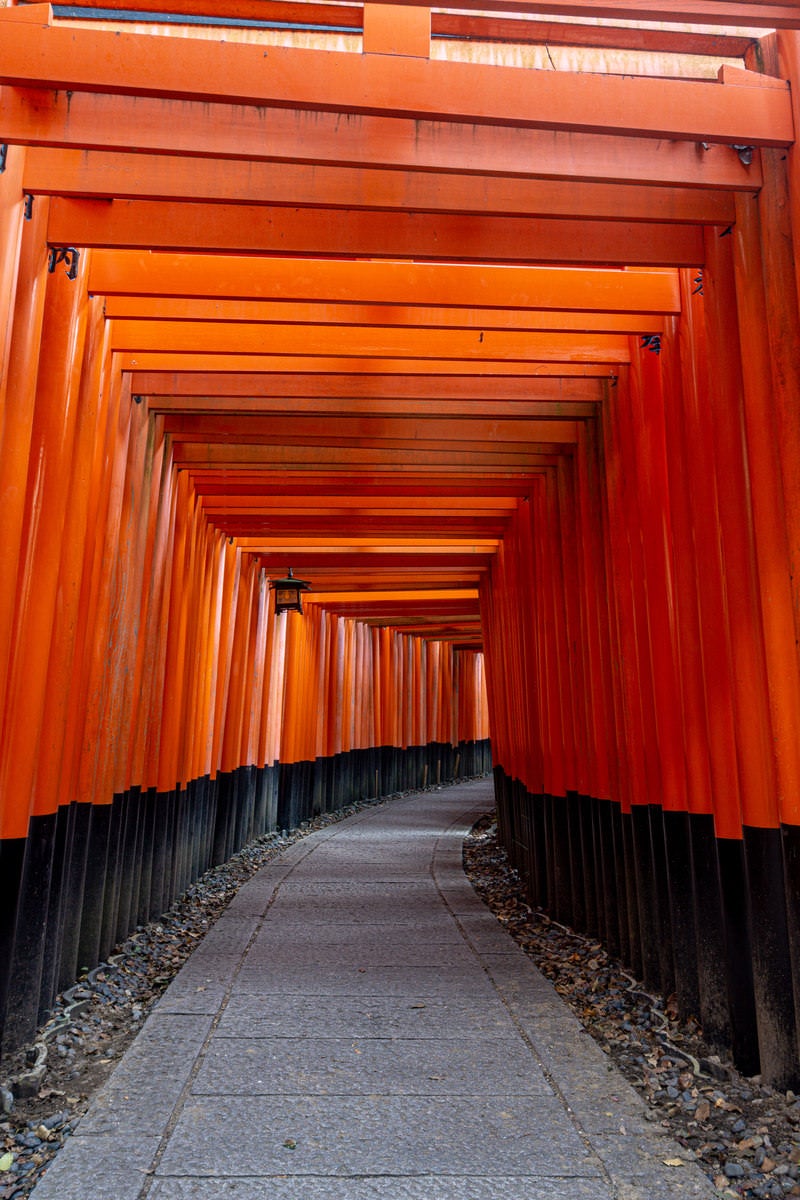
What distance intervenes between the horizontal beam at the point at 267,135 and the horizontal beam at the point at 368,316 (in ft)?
4.72

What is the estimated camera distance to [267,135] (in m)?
3.51

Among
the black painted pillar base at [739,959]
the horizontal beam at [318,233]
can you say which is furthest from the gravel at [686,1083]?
the horizontal beam at [318,233]

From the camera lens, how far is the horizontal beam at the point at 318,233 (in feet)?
14.1

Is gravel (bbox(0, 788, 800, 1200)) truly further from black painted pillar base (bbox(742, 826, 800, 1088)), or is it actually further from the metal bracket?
the metal bracket

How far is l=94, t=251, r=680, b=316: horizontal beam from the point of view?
479cm

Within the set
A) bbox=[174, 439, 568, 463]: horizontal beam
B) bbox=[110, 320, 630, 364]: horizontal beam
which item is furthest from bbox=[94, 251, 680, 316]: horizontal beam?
bbox=[174, 439, 568, 463]: horizontal beam

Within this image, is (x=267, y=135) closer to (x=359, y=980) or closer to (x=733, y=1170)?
(x=733, y=1170)

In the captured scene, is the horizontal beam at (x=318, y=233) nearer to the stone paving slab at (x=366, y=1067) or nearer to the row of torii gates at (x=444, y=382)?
the row of torii gates at (x=444, y=382)

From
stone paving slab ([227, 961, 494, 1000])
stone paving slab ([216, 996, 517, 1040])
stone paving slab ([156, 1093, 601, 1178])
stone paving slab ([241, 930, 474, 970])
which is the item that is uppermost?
stone paving slab ([241, 930, 474, 970])

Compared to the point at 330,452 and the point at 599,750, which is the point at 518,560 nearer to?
the point at 330,452

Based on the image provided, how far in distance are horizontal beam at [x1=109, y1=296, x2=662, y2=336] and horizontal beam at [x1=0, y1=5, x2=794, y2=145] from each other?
1.52 metres

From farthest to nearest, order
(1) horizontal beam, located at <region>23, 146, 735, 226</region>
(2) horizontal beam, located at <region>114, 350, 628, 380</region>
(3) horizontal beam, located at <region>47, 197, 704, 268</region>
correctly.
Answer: (2) horizontal beam, located at <region>114, 350, 628, 380</region>
(3) horizontal beam, located at <region>47, 197, 704, 268</region>
(1) horizontal beam, located at <region>23, 146, 735, 226</region>

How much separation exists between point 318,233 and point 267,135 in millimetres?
815

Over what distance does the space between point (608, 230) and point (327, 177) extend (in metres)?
1.46
